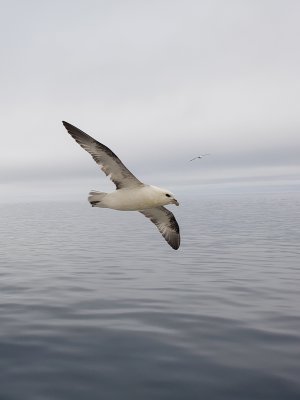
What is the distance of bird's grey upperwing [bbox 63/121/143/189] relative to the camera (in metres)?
13.2

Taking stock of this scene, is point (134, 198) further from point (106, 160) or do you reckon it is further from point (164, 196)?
point (106, 160)

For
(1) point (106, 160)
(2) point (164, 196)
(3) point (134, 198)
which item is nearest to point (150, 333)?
(3) point (134, 198)

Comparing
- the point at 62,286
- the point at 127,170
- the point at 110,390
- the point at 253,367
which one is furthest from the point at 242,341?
the point at 62,286

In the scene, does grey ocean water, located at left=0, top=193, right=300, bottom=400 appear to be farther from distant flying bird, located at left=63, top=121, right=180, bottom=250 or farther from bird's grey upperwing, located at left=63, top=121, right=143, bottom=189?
bird's grey upperwing, located at left=63, top=121, right=143, bottom=189

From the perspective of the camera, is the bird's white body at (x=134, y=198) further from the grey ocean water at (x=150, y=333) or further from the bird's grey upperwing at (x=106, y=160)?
the grey ocean water at (x=150, y=333)

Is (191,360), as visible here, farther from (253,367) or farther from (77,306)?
(77,306)

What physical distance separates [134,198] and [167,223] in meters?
5.00

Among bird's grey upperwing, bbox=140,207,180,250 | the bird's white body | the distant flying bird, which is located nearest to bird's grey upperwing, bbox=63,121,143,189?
the distant flying bird

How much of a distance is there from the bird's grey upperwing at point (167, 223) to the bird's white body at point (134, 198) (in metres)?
4.01

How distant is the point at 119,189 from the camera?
14336mm

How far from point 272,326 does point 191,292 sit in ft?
21.9

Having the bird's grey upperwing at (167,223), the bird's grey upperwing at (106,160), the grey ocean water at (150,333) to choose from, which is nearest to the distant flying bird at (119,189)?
the bird's grey upperwing at (106,160)

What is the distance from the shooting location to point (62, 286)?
25609 mm

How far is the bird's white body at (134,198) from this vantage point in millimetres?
13469
